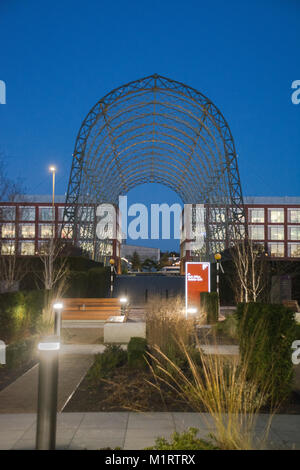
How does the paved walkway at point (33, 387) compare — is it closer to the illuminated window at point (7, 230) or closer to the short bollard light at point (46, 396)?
the short bollard light at point (46, 396)

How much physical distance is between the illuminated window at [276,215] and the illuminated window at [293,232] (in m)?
2.10

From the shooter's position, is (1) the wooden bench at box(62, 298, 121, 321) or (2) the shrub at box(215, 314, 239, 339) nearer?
(2) the shrub at box(215, 314, 239, 339)

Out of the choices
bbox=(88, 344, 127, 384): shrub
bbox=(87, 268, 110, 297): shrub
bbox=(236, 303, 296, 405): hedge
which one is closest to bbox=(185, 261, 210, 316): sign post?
bbox=(87, 268, 110, 297): shrub

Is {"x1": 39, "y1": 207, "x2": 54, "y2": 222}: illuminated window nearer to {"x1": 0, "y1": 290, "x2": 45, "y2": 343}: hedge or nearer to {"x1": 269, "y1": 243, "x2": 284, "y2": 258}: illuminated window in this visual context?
{"x1": 269, "y1": 243, "x2": 284, "y2": 258}: illuminated window

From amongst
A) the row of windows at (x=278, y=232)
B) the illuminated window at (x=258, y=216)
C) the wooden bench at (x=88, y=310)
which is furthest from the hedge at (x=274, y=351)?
the illuminated window at (x=258, y=216)

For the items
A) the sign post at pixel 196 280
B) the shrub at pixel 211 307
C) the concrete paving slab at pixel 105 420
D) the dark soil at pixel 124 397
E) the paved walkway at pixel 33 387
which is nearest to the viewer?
the concrete paving slab at pixel 105 420

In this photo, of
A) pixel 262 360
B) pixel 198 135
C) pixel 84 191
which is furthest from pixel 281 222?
pixel 262 360

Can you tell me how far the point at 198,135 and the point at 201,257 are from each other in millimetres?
14039

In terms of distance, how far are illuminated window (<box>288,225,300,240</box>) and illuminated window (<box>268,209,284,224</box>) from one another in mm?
2098

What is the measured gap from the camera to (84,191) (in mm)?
41500

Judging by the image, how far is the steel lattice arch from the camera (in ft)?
117

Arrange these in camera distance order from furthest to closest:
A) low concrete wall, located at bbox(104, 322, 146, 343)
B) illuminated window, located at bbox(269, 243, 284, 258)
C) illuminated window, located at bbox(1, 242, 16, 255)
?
1. illuminated window, located at bbox(269, 243, 284, 258)
2. illuminated window, located at bbox(1, 242, 16, 255)
3. low concrete wall, located at bbox(104, 322, 146, 343)

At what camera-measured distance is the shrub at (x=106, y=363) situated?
7.95 metres
